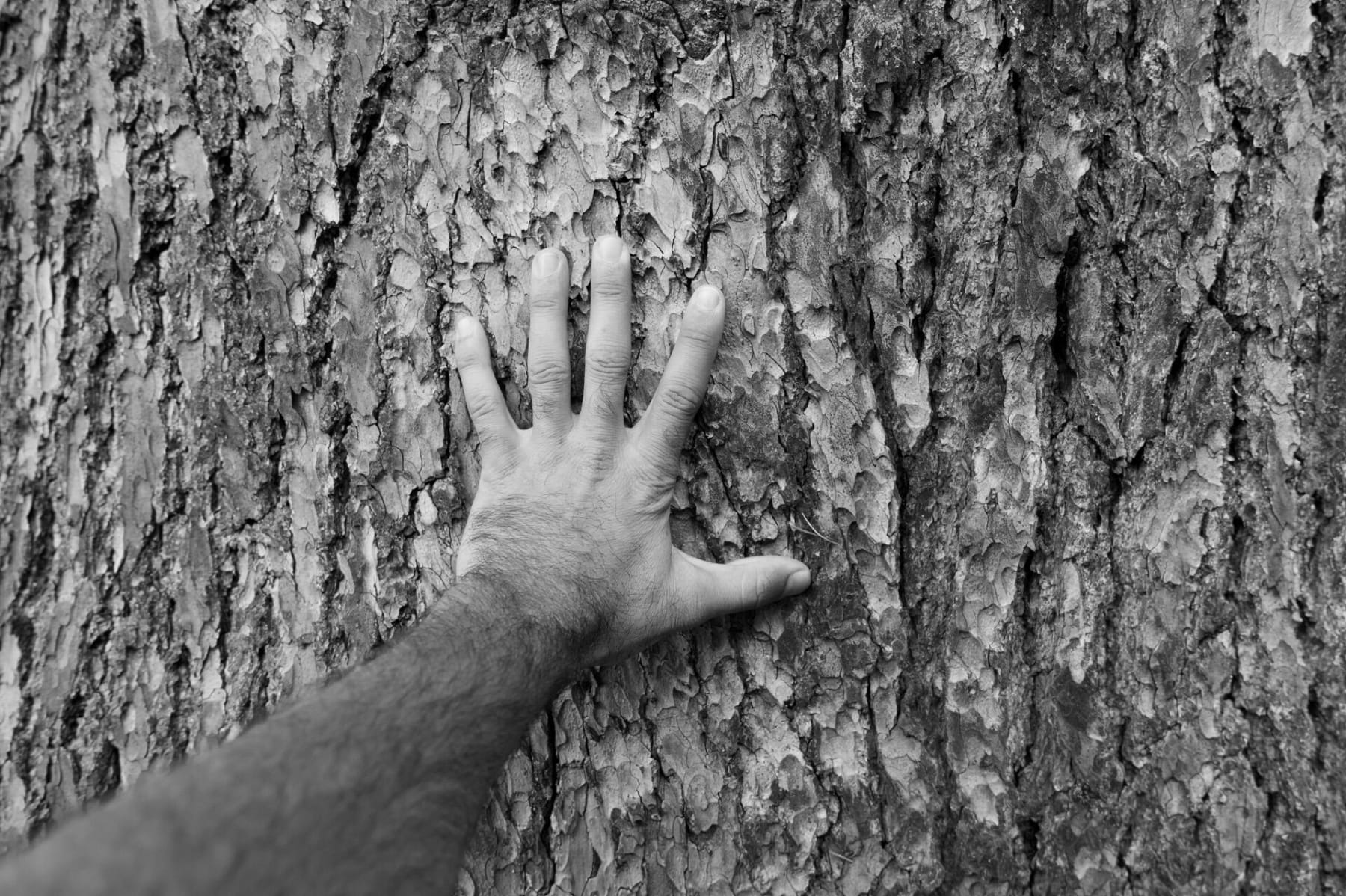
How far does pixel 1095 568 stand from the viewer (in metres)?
1.56

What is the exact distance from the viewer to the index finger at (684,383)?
1.56m

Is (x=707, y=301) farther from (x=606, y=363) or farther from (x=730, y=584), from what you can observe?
(x=730, y=584)

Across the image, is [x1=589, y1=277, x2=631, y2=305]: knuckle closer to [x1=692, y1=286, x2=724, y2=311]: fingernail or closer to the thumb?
[x1=692, y1=286, x2=724, y2=311]: fingernail

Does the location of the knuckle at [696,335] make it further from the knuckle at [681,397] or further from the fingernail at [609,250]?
the fingernail at [609,250]

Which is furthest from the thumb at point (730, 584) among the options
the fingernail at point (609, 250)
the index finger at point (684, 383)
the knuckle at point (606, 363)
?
the fingernail at point (609, 250)

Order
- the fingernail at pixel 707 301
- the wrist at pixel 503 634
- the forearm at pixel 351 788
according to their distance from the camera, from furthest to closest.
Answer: the fingernail at pixel 707 301 < the wrist at pixel 503 634 < the forearm at pixel 351 788

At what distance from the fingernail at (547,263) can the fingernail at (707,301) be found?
10.9 inches

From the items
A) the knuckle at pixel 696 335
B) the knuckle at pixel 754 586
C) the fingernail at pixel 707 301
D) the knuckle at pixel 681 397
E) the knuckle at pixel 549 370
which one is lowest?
the knuckle at pixel 754 586

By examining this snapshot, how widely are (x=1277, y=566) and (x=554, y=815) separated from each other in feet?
4.78

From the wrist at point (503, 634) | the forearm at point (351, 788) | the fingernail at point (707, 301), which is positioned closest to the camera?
the forearm at point (351, 788)

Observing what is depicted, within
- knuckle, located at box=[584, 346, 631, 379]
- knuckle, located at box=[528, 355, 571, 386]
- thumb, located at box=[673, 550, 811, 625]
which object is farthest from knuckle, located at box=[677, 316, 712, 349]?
thumb, located at box=[673, 550, 811, 625]

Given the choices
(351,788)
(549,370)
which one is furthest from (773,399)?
(351,788)

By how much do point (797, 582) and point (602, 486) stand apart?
0.42 meters

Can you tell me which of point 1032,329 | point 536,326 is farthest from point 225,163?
point 1032,329
